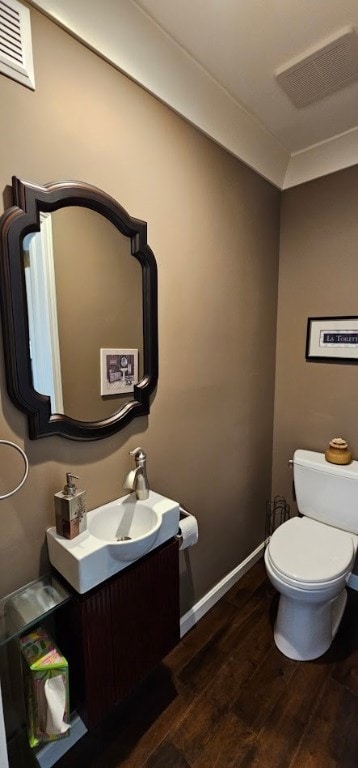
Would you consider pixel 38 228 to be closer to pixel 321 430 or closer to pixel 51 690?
pixel 51 690

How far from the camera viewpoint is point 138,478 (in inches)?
49.0

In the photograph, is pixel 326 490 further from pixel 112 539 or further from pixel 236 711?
pixel 112 539

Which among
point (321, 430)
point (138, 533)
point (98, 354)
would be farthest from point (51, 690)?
point (321, 430)

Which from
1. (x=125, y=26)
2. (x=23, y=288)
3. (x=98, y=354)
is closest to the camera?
(x=23, y=288)

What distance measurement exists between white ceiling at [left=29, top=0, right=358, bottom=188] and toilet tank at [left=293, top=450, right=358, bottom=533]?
5.46 ft

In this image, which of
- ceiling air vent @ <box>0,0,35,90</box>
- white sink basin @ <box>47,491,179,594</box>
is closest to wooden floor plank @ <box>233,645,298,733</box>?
white sink basin @ <box>47,491,179,594</box>

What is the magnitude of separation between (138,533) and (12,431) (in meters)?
0.62

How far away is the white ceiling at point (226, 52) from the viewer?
1.05m

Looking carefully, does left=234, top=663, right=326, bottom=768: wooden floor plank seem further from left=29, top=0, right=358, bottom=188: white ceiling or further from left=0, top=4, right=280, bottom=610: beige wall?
left=29, top=0, right=358, bottom=188: white ceiling

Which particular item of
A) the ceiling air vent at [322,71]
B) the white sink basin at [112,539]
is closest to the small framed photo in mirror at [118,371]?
the white sink basin at [112,539]

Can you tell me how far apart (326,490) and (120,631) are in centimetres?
127

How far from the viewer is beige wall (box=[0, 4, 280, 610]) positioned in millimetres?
989

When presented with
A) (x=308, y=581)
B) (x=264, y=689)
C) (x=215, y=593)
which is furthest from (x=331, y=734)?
(x=215, y=593)

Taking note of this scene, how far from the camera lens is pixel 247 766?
1146mm
